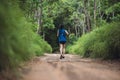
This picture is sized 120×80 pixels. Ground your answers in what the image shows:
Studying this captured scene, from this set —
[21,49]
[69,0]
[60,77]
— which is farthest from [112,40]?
[69,0]

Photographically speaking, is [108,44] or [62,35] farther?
[62,35]

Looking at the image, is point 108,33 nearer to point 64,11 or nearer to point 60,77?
point 60,77

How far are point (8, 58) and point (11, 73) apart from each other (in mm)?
615

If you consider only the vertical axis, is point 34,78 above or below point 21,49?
below

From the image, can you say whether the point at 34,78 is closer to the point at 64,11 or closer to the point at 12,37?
the point at 12,37

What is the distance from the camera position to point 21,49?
725cm

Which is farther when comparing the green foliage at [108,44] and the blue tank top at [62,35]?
the blue tank top at [62,35]

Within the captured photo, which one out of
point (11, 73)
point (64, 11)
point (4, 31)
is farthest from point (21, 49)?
point (64, 11)

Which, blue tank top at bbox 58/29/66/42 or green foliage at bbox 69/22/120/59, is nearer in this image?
green foliage at bbox 69/22/120/59

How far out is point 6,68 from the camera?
6.59m

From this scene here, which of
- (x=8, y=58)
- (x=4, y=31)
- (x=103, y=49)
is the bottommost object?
(x=103, y=49)

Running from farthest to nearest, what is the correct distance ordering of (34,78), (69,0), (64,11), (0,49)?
(64,11), (69,0), (34,78), (0,49)

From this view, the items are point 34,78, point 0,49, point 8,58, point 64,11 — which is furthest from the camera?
point 64,11

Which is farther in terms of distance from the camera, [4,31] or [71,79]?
[71,79]
